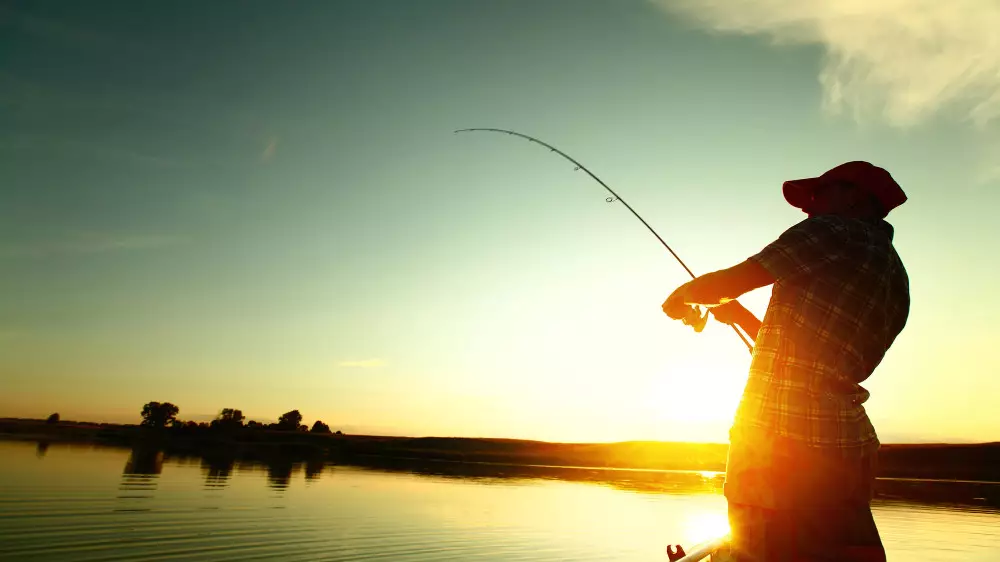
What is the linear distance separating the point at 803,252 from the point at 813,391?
2.30 feet

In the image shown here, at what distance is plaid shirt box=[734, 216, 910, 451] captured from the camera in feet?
Answer: 8.94

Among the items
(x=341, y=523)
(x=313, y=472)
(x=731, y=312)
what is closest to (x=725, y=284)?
(x=731, y=312)

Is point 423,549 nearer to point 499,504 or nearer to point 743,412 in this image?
point 499,504

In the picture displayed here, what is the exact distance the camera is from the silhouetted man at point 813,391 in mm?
2660

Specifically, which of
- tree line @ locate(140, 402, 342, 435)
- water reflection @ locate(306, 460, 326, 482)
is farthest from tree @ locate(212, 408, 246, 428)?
water reflection @ locate(306, 460, 326, 482)

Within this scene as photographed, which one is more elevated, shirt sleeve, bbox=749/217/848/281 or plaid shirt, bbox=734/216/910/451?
shirt sleeve, bbox=749/217/848/281

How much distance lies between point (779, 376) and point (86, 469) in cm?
4905

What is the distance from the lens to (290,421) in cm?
14862

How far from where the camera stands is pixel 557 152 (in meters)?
11.0

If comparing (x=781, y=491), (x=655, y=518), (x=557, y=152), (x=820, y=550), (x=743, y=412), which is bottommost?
(x=655, y=518)

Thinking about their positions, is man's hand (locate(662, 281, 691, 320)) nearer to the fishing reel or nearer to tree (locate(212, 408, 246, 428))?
the fishing reel

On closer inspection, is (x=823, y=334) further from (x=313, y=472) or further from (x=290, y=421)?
(x=290, y=421)

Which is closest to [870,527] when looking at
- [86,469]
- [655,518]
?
[655,518]

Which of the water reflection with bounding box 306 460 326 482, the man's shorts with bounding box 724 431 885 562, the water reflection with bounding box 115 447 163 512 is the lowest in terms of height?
the water reflection with bounding box 306 460 326 482
